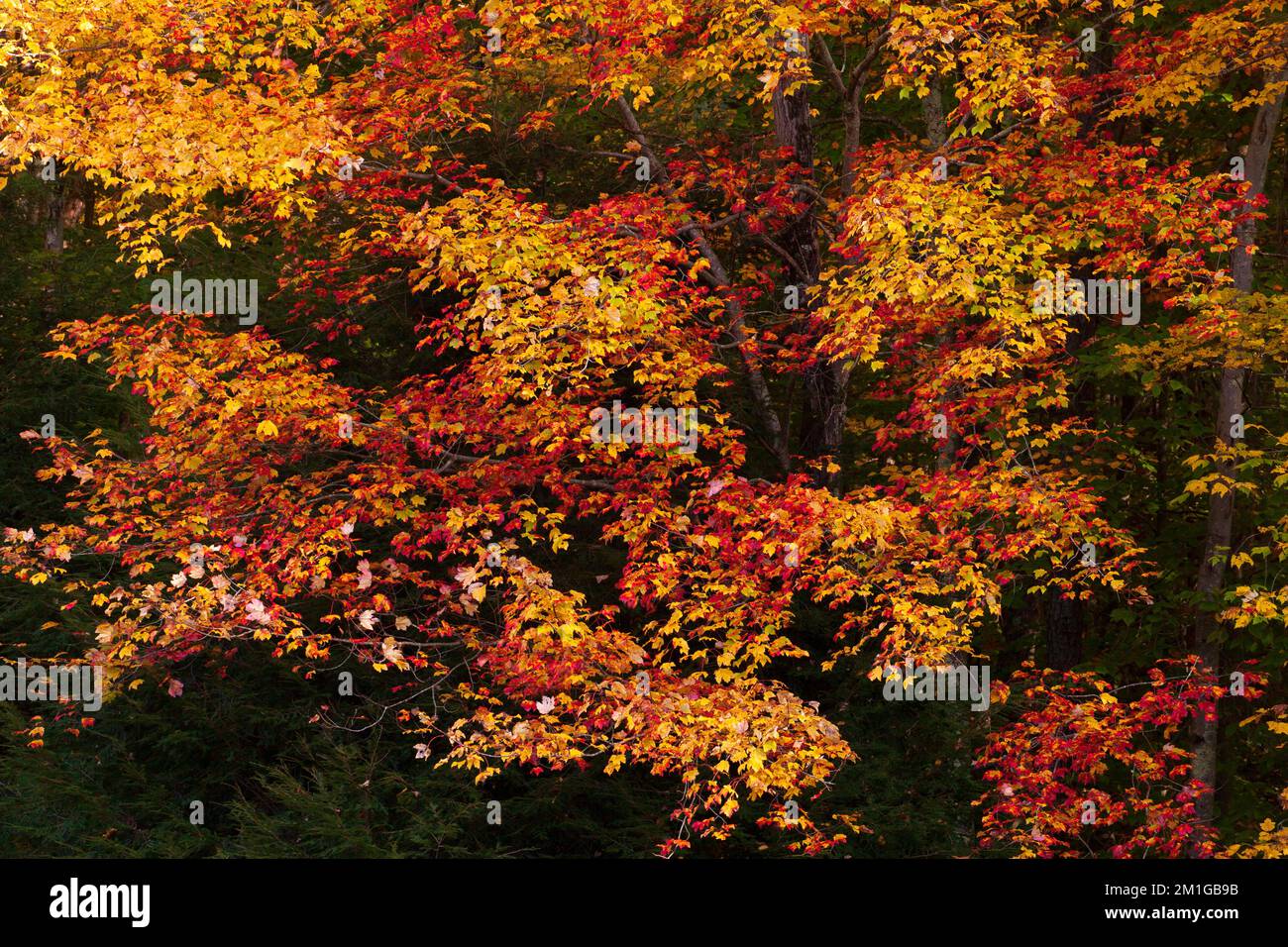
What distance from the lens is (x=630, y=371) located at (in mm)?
12078

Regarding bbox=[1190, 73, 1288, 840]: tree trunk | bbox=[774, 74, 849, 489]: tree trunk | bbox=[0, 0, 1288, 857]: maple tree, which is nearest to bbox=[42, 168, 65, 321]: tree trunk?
bbox=[0, 0, 1288, 857]: maple tree

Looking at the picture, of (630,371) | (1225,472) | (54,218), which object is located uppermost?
(54,218)

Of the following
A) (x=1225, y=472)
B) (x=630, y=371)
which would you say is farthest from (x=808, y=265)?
(x=1225, y=472)

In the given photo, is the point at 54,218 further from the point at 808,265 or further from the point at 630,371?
the point at 808,265

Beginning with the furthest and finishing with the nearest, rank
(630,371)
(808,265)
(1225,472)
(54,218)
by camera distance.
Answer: (54,218) → (1225,472) → (808,265) → (630,371)

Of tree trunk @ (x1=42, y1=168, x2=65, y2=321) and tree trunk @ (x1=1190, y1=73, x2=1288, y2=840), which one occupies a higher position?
tree trunk @ (x1=42, y1=168, x2=65, y2=321)

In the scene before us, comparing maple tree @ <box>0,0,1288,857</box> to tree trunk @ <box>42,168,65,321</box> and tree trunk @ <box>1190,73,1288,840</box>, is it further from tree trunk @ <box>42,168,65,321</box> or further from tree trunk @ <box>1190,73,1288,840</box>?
tree trunk @ <box>42,168,65,321</box>

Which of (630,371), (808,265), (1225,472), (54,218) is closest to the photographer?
(630,371)

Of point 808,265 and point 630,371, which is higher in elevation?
point 808,265

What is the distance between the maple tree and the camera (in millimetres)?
10047

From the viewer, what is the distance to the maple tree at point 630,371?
10.0m

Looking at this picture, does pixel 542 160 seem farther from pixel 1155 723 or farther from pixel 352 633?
pixel 1155 723
